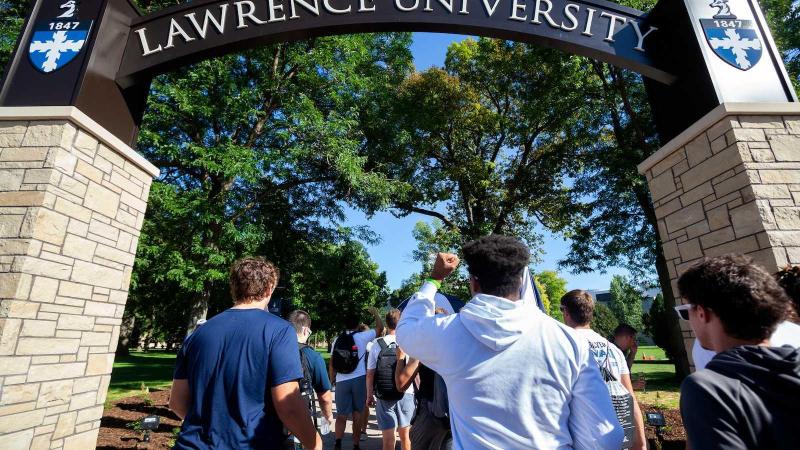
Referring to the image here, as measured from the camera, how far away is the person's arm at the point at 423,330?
1.84m

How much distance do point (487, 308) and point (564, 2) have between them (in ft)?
15.0

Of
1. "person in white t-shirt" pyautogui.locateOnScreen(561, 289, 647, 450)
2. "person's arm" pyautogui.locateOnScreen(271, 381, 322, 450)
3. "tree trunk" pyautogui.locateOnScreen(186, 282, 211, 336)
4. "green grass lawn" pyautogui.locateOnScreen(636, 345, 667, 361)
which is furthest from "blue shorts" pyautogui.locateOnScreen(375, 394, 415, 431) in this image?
"green grass lawn" pyautogui.locateOnScreen(636, 345, 667, 361)

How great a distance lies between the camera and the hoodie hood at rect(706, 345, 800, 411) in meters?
1.15

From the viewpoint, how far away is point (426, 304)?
203 cm

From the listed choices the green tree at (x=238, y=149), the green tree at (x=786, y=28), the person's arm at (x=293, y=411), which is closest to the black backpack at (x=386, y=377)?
the person's arm at (x=293, y=411)

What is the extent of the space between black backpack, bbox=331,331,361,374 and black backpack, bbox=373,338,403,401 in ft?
3.69

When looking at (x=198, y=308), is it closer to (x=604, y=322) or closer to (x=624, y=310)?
(x=604, y=322)

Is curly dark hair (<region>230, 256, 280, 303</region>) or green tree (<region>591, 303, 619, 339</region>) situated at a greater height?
curly dark hair (<region>230, 256, 280, 303</region>)

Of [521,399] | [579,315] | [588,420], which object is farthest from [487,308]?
[579,315]

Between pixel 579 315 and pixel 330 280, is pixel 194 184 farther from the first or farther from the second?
pixel 579 315

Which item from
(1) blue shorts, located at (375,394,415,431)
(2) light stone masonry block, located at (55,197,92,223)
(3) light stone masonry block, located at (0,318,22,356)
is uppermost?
(2) light stone masonry block, located at (55,197,92,223)

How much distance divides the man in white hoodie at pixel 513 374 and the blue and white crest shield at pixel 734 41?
13.3ft

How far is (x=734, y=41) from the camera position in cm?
421

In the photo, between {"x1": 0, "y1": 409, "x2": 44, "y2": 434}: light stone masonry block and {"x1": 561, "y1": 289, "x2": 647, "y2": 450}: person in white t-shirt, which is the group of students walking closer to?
{"x1": 561, "y1": 289, "x2": 647, "y2": 450}: person in white t-shirt
